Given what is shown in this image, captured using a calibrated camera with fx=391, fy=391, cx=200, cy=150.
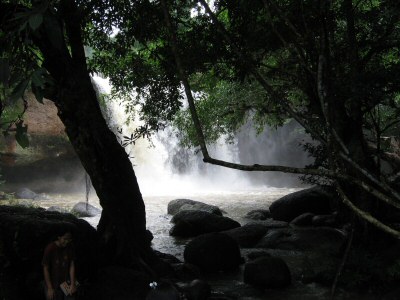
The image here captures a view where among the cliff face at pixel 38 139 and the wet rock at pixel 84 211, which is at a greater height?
the cliff face at pixel 38 139

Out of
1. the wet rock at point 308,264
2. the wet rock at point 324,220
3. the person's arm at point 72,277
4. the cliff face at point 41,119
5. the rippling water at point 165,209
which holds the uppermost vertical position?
the cliff face at point 41,119

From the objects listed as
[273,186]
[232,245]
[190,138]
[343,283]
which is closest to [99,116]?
[232,245]

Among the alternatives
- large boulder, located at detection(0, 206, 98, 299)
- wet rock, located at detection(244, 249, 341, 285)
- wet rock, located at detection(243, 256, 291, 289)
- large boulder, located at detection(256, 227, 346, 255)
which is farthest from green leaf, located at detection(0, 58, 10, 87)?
large boulder, located at detection(256, 227, 346, 255)

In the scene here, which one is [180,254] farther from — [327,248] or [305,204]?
[305,204]

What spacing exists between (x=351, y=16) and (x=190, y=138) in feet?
29.0

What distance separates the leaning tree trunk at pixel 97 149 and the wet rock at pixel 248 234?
14.4 feet

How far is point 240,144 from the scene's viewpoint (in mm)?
35656

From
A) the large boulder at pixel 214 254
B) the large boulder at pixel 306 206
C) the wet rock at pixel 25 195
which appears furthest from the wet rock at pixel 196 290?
the wet rock at pixel 25 195

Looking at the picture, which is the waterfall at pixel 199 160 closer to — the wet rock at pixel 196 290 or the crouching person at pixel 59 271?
the wet rock at pixel 196 290

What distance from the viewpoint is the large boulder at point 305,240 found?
1061cm

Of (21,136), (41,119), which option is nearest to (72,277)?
(21,136)

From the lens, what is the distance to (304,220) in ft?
45.3

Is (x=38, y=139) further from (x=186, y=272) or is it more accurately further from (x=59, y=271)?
(x=59, y=271)

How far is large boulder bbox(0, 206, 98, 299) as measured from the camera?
612 cm
